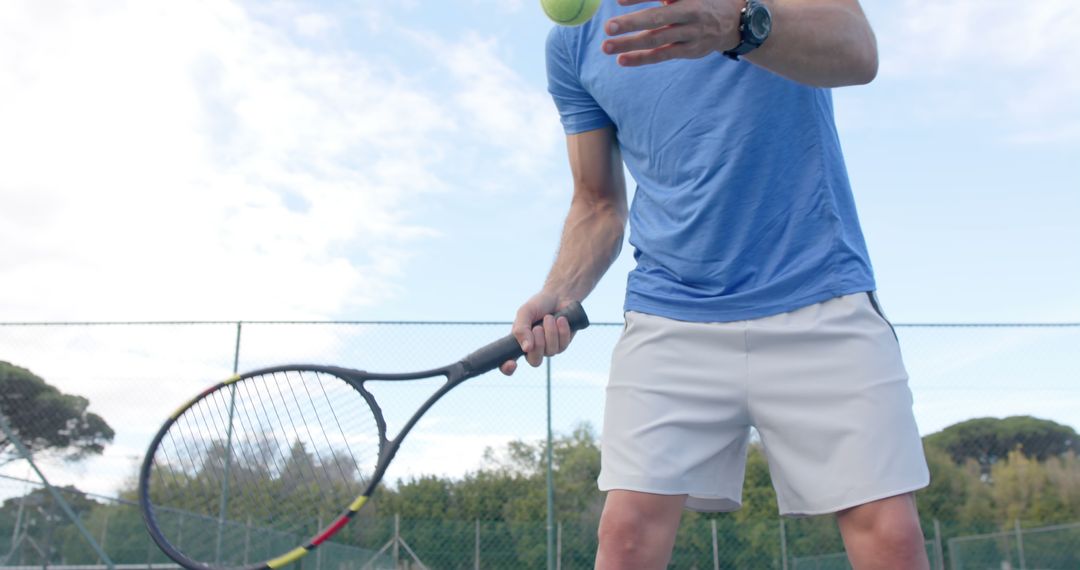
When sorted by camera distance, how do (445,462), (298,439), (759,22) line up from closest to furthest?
1. (759,22)
2. (298,439)
3. (445,462)

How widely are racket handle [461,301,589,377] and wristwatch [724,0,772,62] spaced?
79cm

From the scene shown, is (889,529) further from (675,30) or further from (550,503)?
(550,503)

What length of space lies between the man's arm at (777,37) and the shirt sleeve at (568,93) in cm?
71

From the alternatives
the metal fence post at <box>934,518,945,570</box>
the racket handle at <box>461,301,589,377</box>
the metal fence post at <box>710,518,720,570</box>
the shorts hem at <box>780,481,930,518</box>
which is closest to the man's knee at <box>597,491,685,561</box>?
the shorts hem at <box>780,481,930,518</box>

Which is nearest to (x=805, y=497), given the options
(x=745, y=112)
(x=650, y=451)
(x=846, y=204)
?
(x=650, y=451)

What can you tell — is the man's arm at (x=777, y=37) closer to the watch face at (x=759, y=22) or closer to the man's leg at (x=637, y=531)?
the watch face at (x=759, y=22)

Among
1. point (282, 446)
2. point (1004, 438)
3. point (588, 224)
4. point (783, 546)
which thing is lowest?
point (783, 546)

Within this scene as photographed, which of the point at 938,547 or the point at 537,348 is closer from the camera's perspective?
the point at 537,348

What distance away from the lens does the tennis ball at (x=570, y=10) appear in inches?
74.4

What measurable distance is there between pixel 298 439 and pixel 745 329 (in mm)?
1198

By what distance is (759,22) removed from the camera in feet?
4.18

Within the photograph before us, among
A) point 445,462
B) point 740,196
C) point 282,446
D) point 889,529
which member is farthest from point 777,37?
point 445,462

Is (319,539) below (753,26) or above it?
below

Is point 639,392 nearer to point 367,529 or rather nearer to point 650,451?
point 650,451
